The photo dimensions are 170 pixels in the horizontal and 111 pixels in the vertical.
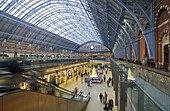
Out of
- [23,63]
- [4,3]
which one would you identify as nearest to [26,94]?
[23,63]

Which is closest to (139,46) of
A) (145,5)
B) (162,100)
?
(145,5)

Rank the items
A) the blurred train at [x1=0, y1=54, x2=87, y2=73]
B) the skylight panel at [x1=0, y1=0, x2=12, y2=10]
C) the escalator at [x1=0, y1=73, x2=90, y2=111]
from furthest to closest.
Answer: the skylight panel at [x1=0, y1=0, x2=12, y2=10] → the blurred train at [x1=0, y1=54, x2=87, y2=73] → the escalator at [x1=0, y1=73, x2=90, y2=111]

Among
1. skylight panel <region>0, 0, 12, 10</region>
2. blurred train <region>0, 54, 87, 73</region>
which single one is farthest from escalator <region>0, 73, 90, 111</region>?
skylight panel <region>0, 0, 12, 10</region>

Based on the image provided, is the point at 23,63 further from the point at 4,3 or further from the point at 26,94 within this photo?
the point at 4,3

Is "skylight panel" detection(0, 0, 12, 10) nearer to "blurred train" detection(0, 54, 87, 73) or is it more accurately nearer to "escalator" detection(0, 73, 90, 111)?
"blurred train" detection(0, 54, 87, 73)

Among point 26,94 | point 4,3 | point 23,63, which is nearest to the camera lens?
point 26,94

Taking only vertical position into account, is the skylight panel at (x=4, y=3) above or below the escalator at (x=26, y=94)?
above

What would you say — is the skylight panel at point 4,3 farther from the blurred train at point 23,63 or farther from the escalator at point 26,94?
the escalator at point 26,94

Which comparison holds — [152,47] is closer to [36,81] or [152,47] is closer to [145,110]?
[145,110]

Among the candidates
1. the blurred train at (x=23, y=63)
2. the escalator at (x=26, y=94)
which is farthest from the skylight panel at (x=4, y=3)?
the escalator at (x=26, y=94)

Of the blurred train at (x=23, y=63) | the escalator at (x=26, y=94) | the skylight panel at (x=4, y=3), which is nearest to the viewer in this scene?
the escalator at (x=26, y=94)

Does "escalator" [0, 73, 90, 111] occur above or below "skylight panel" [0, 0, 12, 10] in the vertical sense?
below

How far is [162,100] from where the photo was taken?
4.93 m

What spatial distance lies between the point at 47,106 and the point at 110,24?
1276 inches
